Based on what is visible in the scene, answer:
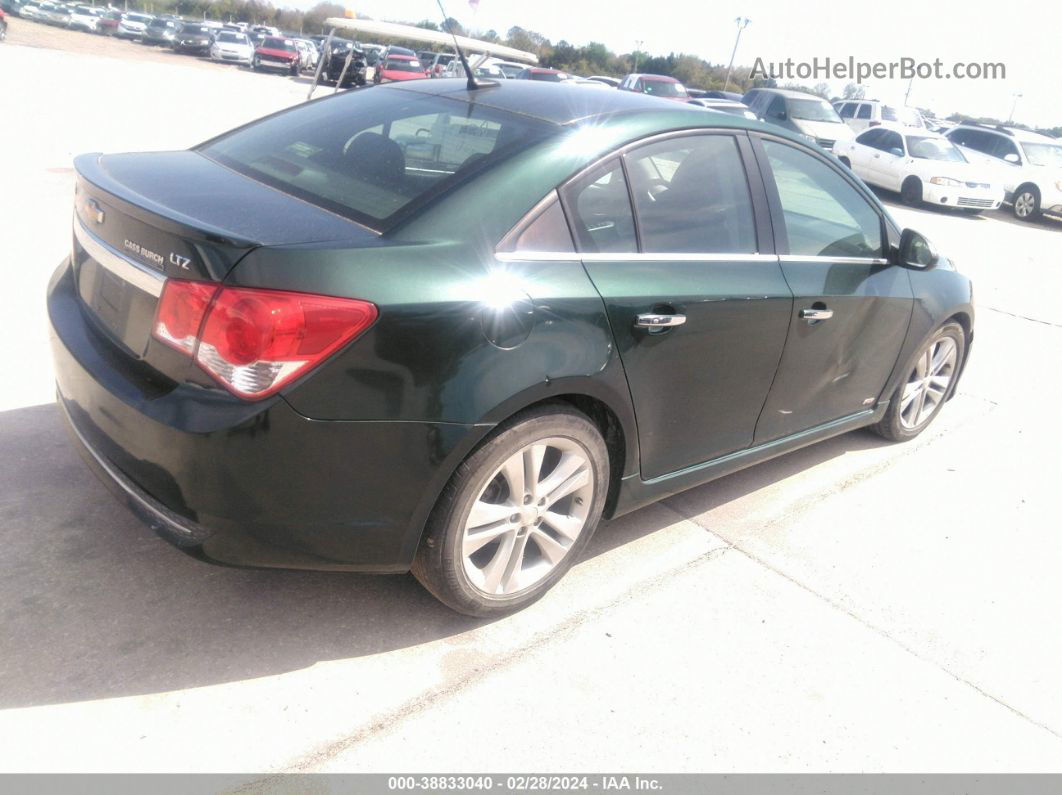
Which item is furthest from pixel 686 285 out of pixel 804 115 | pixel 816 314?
pixel 804 115

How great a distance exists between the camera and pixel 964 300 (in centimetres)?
479

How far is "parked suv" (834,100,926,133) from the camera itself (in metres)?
24.7

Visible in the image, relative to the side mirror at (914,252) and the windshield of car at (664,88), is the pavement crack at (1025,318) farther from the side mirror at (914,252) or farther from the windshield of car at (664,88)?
the windshield of car at (664,88)

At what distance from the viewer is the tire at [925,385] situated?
469 centimetres

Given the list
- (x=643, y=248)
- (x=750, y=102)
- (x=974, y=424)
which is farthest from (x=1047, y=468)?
(x=750, y=102)

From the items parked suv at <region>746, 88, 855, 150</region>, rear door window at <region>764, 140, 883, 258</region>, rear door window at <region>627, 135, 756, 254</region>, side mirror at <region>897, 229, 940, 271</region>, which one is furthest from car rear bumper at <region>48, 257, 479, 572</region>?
parked suv at <region>746, 88, 855, 150</region>

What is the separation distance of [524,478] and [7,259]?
453cm

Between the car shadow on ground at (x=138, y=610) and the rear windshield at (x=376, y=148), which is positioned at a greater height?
the rear windshield at (x=376, y=148)

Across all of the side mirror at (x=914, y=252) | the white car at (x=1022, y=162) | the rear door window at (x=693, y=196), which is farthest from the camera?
the white car at (x=1022, y=162)

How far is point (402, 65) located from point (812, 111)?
14532 mm

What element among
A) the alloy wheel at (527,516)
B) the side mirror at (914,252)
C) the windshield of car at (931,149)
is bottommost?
the alloy wheel at (527,516)

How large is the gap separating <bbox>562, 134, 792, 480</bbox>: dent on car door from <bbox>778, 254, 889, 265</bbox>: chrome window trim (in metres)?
0.11

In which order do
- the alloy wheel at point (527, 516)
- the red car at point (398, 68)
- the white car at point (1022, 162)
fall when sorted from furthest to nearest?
the red car at point (398, 68)
the white car at point (1022, 162)
the alloy wheel at point (527, 516)

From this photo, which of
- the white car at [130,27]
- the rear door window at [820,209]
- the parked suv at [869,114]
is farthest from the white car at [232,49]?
Answer: the rear door window at [820,209]
